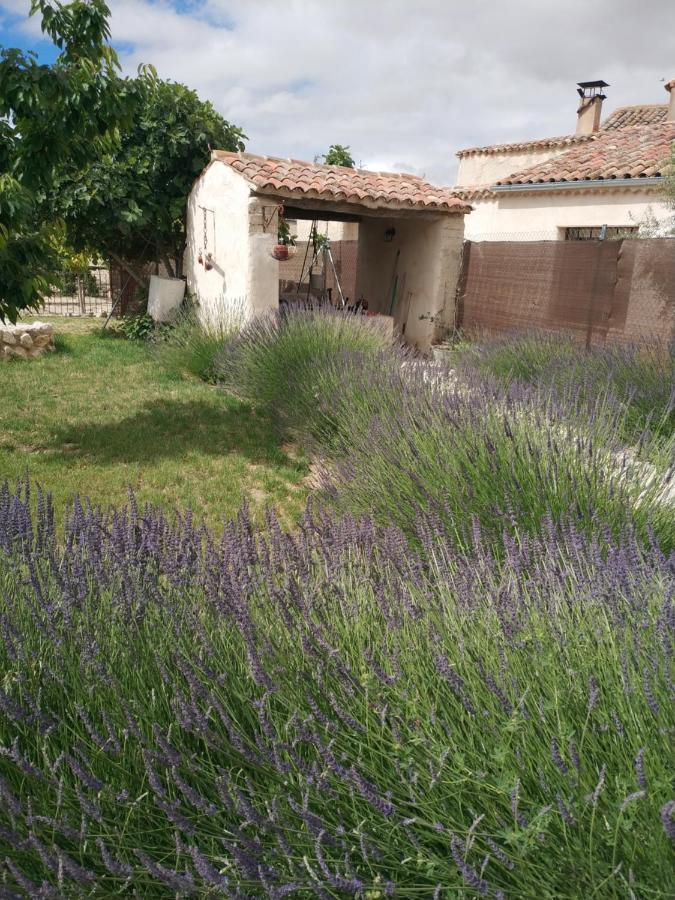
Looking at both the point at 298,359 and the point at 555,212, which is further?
the point at 555,212

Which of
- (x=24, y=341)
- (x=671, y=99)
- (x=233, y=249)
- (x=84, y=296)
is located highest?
(x=671, y=99)

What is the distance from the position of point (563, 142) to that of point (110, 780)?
722 inches

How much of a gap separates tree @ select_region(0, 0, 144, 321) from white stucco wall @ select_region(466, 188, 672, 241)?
9.50 meters

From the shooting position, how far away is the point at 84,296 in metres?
16.9

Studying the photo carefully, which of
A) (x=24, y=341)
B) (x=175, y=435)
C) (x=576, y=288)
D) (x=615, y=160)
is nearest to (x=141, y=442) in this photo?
(x=175, y=435)

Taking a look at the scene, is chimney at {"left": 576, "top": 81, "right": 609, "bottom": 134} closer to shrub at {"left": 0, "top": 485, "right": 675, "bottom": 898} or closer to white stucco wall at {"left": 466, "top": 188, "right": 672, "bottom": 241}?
white stucco wall at {"left": 466, "top": 188, "right": 672, "bottom": 241}

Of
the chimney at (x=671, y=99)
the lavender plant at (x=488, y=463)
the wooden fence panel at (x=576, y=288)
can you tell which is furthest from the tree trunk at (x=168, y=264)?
the chimney at (x=671, y=99)

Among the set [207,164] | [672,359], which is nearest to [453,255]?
[207,164]

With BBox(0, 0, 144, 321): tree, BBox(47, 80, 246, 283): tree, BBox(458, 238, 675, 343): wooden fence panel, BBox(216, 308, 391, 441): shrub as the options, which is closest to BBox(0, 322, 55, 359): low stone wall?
BBox(47, 80, 246, 283): tree

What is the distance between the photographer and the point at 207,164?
1084 cm

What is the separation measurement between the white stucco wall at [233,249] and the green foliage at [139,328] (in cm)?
129

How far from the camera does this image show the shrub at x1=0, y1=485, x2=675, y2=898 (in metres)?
1.13

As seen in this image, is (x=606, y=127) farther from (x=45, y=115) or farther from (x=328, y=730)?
(x=328, y=730)

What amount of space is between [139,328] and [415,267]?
5130mm
